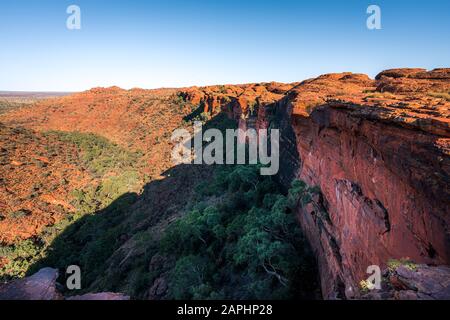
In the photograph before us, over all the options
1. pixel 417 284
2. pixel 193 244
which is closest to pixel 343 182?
pixel 417 284

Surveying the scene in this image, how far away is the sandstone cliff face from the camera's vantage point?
6004 mm

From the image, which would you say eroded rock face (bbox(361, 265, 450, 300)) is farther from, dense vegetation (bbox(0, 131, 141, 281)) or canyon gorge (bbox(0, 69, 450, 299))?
dense vegetation (bbox(0, 131, 141, 281))

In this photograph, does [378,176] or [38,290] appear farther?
→ [378,176]

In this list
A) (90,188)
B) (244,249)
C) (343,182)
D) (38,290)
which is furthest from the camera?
(90,188)

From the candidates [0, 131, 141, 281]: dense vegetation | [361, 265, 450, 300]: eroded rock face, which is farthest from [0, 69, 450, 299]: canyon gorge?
[0, 131, 141, 281]: dense vegetation

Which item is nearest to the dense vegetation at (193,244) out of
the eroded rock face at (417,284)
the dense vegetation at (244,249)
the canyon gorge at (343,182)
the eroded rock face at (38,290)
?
the dense vegetation at (244,249)

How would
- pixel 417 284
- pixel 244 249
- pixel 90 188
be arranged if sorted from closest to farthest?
pixel 417 284, pixel 244 249, pixel 90 188

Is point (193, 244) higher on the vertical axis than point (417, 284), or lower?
lower

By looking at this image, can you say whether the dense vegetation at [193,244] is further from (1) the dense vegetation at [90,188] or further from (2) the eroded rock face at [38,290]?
(2) the eroded rock face at [38,290]

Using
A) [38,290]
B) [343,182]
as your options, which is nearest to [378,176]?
[343,182]

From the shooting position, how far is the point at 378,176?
847 centimetres

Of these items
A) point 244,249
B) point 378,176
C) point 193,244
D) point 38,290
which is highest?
point 378,176

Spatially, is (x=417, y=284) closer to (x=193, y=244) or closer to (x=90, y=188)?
(x=193, y=244)
